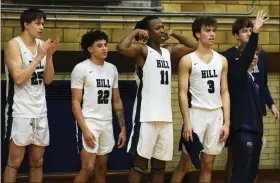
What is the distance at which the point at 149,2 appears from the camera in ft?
27.6

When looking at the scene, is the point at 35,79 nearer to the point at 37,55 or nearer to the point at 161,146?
the point at 37,55

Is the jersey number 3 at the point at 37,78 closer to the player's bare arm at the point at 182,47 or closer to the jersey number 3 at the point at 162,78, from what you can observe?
the jersey number 3 at the point at 162,78

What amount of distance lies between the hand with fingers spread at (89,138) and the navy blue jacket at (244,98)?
4.97ft

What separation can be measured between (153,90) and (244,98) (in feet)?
3.29

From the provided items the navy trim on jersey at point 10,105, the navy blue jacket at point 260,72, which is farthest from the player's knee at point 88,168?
the navy blue jacket at point 260,72

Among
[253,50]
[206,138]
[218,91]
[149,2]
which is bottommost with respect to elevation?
[206,138]

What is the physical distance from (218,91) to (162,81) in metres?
0.62

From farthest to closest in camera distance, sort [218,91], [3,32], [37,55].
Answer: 1. [3,32]
2. [218,91]
3. [37,55]

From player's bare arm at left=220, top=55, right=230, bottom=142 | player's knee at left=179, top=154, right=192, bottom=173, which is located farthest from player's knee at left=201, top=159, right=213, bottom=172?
player's bare arm at left=220, top=55, right=230, bottom=142

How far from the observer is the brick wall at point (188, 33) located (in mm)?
8156

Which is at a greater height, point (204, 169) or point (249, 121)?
point (249, 121)

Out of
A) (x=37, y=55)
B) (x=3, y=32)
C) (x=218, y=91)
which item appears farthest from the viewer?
(x=3, y=32)

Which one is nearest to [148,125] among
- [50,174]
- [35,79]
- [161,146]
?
[161,146]

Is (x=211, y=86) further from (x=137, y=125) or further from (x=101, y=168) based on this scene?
(x=101, y=168)
